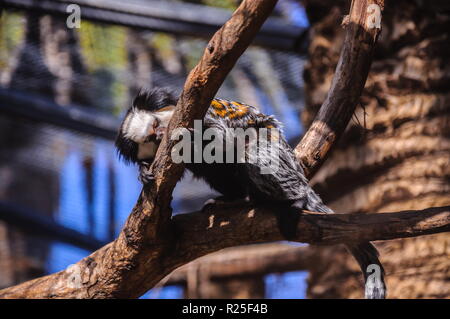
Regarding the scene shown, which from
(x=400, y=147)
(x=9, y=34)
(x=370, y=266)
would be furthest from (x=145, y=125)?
(x=9, y=34)

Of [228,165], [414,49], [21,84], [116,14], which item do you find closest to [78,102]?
[21,84]

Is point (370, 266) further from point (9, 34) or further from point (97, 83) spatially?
point (9, 34)

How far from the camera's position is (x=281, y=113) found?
4258 mm

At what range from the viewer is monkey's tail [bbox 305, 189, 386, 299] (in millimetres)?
2432

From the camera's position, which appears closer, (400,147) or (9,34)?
(400,147)

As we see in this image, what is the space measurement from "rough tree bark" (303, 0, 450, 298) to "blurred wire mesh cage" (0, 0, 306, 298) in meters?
0.73

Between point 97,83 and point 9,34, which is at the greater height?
point 9,34

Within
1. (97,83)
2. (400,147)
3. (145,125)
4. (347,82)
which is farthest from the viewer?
(97,83)

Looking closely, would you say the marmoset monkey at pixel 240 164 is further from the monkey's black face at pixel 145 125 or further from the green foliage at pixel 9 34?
the green foliage at pixel 9 34

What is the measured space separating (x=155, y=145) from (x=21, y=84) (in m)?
1.95

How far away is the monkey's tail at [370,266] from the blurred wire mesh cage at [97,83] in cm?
170

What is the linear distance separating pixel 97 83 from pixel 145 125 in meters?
1.66

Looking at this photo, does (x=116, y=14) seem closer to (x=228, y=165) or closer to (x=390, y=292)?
(x=228, y=165)

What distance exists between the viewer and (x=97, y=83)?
4.22 meters
